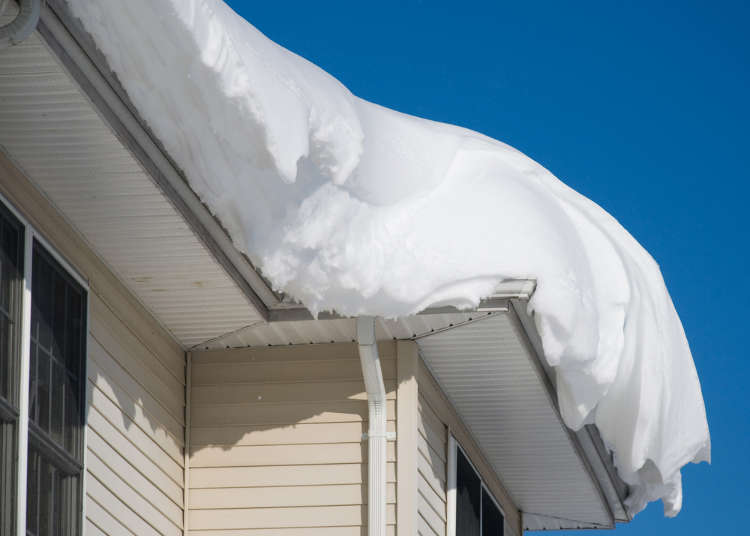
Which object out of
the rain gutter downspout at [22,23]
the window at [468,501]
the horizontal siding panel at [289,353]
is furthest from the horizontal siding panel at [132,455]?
the rain gutter downspout at [22,23]

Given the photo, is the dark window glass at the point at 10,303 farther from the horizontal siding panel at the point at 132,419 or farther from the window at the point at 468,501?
the window at the point at 468,501

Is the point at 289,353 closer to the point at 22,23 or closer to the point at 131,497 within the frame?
the point at 131,497

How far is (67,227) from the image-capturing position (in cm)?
714

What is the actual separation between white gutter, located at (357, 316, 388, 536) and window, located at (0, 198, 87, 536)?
5.37 ft

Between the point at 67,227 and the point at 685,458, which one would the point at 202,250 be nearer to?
the point at 67,227

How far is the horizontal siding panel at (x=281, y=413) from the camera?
8.46 metres

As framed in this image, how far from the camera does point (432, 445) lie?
29.2 feet

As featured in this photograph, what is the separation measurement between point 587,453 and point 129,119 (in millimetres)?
5136

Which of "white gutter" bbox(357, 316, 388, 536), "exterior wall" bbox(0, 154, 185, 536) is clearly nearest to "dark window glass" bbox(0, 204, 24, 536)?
"exterior wall" bbox(0, 154, 185, 536)

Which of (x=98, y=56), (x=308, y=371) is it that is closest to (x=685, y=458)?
(x=308, y=371)

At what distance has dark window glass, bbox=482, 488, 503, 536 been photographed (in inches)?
405

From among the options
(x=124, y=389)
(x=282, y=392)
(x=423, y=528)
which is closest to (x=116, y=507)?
(x=124, y=389)

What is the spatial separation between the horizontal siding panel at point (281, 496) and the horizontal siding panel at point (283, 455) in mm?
147

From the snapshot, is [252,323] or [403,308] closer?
[403,308]
